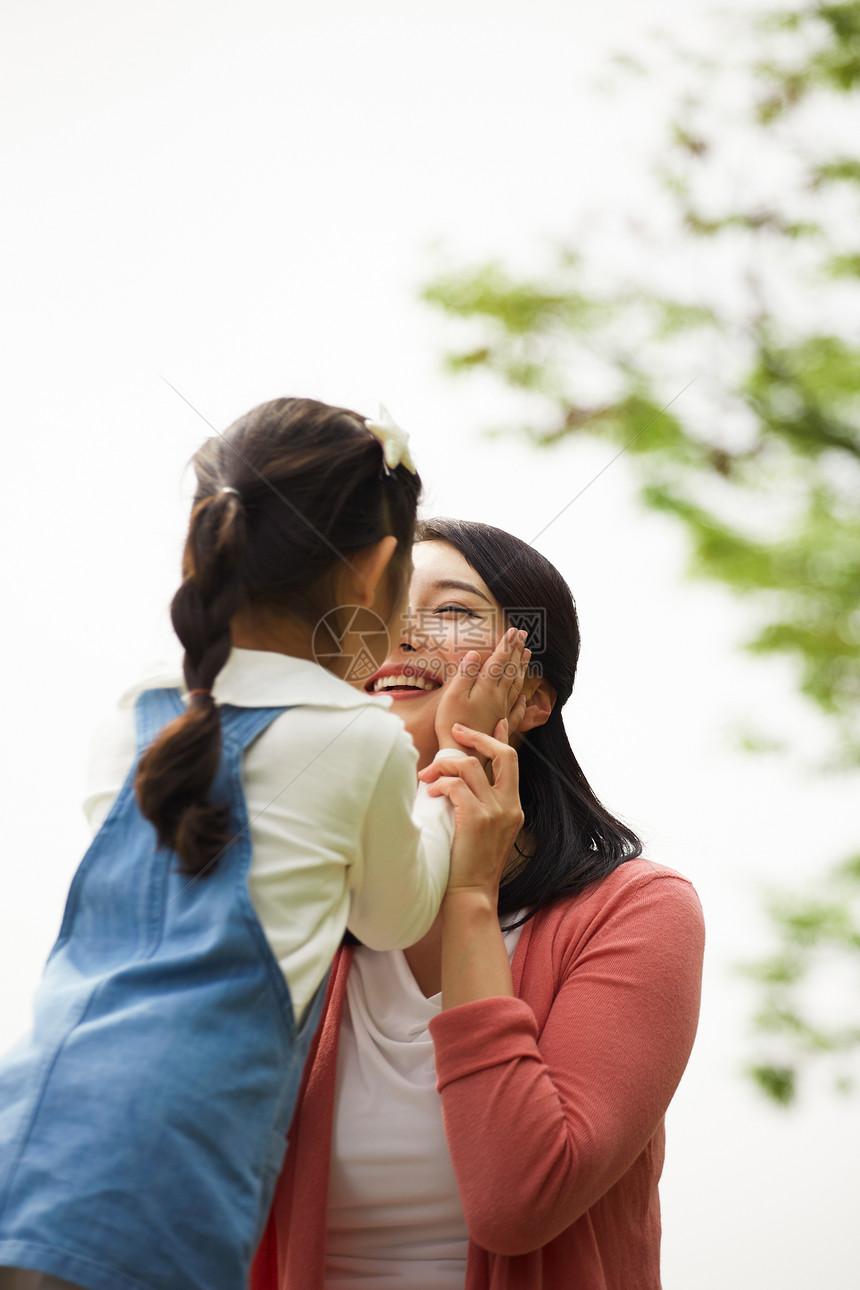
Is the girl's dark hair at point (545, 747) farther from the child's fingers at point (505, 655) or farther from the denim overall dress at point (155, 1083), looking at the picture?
the denim overall dress at point (155, 1083)

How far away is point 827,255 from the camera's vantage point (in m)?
1.66

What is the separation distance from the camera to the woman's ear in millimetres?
1277

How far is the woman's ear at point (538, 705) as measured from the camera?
1.28 metres

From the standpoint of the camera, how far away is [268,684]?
2.78ft

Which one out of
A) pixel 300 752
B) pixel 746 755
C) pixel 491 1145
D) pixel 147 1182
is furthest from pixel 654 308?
pixel 147 1182

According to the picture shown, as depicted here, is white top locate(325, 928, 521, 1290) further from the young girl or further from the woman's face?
the woman's face

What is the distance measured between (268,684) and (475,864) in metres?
0.31

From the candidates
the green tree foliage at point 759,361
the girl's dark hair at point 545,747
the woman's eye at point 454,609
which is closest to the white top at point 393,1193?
the girl's dark hair at point 545,747

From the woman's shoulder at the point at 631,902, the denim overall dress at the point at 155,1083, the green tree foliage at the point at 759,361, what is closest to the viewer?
the denim overall dress at the point at 155,1083

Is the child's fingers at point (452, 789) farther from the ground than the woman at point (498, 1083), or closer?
farther from the ground

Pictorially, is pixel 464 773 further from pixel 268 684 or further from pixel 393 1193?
pixel 393 1193

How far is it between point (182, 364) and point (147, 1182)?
141 cm

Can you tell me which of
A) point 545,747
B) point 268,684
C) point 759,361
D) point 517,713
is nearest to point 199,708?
point 268,684

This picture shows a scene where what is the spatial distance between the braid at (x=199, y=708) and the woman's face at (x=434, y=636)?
401 millimetres
